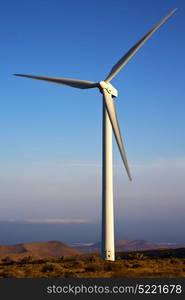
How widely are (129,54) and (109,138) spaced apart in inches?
445

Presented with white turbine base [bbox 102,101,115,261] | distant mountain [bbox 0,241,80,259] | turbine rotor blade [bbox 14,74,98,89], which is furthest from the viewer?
distant mountain [bbox 0,241,80,259]

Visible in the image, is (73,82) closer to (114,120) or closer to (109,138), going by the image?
(114,120)

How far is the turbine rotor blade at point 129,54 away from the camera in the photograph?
50156 millimetres

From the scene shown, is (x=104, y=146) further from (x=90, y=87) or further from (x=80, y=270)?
(x=80, y=270)

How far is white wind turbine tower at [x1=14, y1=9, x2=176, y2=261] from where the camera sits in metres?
45.7

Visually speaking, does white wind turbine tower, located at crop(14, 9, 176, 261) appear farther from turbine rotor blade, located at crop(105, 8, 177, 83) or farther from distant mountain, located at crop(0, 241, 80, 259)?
distant mountain, located at crop(0, 241, 80, 259)

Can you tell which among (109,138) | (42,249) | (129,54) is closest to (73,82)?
(129,54)

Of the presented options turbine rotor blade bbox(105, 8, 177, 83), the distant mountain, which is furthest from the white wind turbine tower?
the distant mountain

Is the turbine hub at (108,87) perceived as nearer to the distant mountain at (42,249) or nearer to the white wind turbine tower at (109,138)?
→ the white wind turbine tower at (109,138)

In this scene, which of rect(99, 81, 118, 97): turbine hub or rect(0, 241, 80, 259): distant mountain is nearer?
rect(99, 81, 118, 97): turbine hub

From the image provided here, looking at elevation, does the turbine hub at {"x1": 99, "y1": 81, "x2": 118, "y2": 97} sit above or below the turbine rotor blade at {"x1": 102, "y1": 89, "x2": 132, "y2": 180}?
above

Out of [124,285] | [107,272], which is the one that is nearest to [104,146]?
[107,272]

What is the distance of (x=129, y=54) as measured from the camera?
5112 cm

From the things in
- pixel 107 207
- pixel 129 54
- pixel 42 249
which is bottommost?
pixel 42 249
